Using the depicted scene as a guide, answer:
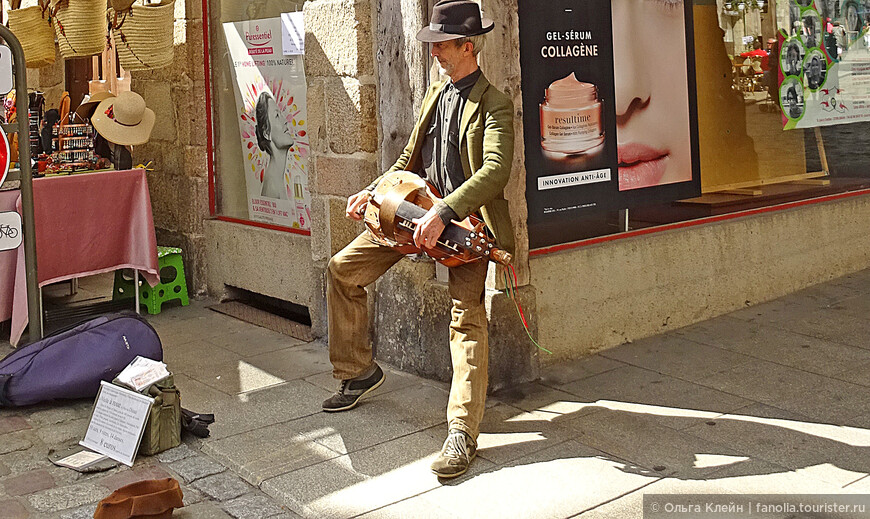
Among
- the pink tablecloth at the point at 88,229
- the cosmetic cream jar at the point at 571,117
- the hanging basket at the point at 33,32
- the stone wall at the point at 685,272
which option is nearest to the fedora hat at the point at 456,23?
the cosmetic cream jar at the point at 571,117

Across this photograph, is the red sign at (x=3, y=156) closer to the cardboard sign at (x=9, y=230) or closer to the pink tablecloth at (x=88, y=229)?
the cardboard sign at (x=9, y=230)

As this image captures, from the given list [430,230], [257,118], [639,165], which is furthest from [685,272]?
[257,118]

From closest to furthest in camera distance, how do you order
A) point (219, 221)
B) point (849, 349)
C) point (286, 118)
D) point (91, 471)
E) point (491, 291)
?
point (91, 471) → point (491, 291) → point (849, 349) → point (286, 118) → point (219, 221)

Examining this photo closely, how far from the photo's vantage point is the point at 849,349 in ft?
19.0

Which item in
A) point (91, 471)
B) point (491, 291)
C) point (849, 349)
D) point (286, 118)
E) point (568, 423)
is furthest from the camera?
point (286, 118)

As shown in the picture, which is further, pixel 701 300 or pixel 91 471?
pixel 701 300

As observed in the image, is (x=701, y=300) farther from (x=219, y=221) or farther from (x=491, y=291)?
(x=219, y=221)

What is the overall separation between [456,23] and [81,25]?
336 cm

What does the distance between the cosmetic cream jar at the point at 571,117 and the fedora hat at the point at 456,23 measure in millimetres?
1198

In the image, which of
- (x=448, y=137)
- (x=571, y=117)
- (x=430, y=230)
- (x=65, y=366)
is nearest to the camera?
(x=430, y=230)

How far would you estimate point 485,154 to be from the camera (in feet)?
13.9

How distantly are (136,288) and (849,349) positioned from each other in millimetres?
4690

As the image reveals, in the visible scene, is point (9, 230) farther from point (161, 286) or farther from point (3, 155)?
point (161, 286)

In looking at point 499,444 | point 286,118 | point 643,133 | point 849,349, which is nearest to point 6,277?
point 286,118
